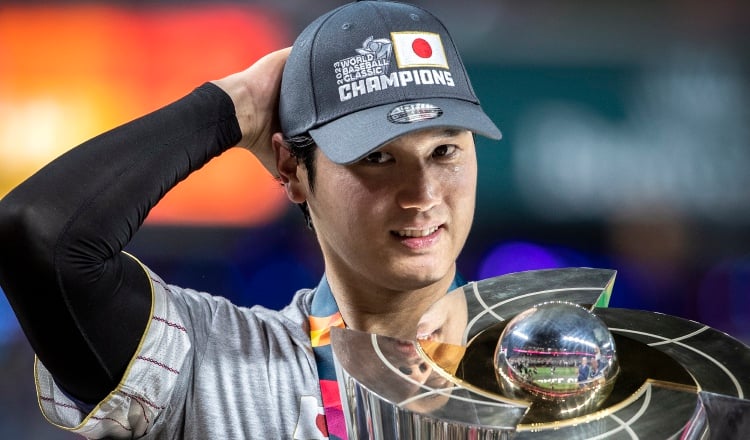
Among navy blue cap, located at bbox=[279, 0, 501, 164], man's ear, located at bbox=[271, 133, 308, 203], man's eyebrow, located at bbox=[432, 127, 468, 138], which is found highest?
navy blue cap, located at bbox=[279, 0, 501, 164]

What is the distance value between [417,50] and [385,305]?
39 cm

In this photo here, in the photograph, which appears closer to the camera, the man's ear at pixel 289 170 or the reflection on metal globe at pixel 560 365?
the reflection on metal globe at pixel 560 365

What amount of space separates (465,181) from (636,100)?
4.59ft

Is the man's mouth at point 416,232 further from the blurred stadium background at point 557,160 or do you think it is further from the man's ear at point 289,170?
the blurred stadium background at point 557,160

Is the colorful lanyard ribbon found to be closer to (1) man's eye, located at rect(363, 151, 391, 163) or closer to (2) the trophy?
(1) man's eye, located at rect(363, 151, 391, 163)

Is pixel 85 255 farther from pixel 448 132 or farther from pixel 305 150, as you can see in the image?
pixel 448 132

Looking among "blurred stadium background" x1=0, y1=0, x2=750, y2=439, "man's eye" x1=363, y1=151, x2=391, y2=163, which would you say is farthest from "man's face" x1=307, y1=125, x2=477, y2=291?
"blurred stadium background" x1=0, y1=0, x2=750, y2=439

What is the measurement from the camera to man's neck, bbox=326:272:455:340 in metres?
1.63

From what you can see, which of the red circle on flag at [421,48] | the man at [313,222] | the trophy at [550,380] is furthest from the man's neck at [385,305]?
the trophy at [550,380]

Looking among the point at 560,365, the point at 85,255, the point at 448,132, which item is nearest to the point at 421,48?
the point at 448,132

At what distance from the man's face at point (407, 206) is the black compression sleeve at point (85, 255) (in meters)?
0.27

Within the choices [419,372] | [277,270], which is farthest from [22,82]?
[419,372]

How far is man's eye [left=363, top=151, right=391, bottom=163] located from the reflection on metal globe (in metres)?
0.55

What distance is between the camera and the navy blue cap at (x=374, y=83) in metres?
1.47
